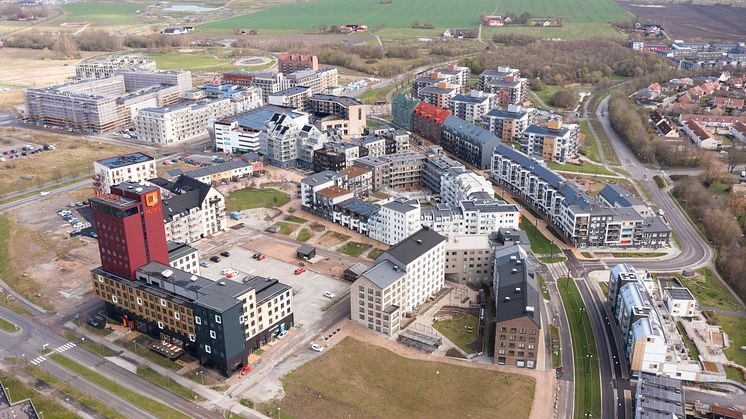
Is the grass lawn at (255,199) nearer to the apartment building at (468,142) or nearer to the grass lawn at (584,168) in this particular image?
the apartment building at (468,142)

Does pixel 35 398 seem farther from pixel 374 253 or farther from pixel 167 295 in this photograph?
pixel 374 253

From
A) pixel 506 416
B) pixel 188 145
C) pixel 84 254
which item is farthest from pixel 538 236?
pixel 188 145

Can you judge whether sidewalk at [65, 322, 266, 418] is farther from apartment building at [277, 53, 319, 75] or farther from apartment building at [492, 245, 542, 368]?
apartment building at [277, 53, 319, 75]

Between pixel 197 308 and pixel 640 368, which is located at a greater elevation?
pixel 197 308

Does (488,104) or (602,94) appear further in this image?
(602,94)

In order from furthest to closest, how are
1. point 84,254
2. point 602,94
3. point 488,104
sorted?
point 602,94, point 488,104, point 84,254

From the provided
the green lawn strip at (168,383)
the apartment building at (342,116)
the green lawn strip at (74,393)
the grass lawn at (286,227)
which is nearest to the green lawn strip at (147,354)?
the green lawn strip at (168,383)

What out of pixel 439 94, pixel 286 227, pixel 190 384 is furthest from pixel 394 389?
pixel 439 94

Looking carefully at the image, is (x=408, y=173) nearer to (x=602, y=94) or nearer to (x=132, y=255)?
(x=132, y=255)
